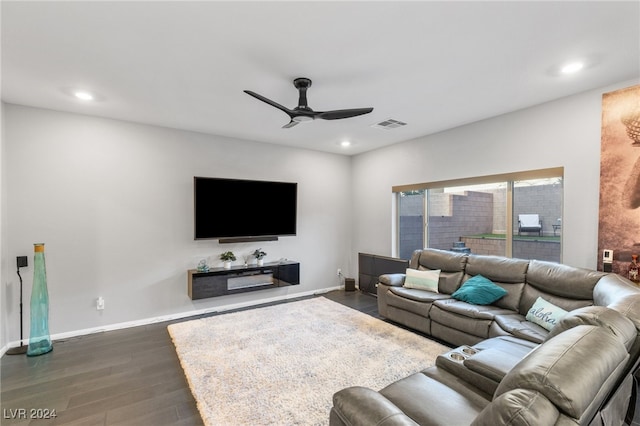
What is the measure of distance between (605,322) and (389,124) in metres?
3.37

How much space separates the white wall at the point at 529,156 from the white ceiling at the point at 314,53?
0.77 feet

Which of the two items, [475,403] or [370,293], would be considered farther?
[370,293]

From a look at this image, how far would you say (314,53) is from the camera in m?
2.36

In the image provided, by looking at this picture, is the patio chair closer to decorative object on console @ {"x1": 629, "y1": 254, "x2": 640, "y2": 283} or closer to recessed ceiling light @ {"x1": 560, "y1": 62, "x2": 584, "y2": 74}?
decorative object on console @ {"x1": 629, "y1": 254, "x2": 640, "y2": 283}

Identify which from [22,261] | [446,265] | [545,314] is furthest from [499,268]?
[22,261]

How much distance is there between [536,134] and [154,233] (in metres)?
5.18

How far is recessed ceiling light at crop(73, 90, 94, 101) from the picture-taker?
3100mm

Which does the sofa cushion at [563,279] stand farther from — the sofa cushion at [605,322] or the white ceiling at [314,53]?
the white ceiling at [314,53]

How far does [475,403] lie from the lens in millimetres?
1584

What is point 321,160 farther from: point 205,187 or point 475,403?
point 475,403

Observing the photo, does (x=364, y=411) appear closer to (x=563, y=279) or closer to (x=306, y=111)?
(x=306, y=111)

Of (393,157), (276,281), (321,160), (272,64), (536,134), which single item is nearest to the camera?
(272,64)

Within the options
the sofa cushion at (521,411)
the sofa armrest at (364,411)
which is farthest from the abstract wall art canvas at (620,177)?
the sofa armrest at (364,411)

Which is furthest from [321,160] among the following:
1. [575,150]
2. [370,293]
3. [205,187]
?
[575,150]
